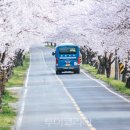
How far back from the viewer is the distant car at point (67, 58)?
73.4 metres

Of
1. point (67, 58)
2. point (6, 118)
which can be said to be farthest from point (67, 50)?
point (6, 118)

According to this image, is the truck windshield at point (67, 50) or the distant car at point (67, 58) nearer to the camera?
the distant car at point (67, 58)

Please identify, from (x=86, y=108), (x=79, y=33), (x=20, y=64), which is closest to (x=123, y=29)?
(x=86, y=108)

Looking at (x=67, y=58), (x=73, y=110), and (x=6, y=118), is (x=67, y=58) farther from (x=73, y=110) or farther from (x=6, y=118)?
(x=6, y=118)

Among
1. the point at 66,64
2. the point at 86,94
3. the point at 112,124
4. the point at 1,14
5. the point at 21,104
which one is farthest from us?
the point at 66,64

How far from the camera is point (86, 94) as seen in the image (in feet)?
142

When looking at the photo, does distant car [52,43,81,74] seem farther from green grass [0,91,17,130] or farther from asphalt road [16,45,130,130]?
green grass [0,91,17,130]

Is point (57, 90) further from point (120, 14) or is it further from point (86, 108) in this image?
point (120, 14)

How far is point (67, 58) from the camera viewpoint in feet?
242

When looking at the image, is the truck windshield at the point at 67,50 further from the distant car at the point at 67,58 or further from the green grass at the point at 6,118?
the green grass at the point at 6,118

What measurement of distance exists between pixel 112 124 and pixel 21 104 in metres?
12.6

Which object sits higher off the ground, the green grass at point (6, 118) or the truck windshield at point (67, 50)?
the truck windshield at point (67, 50)

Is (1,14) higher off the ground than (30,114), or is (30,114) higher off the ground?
(1,14)

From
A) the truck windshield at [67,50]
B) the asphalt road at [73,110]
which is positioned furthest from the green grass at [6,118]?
the truck windshield at [67,50]
